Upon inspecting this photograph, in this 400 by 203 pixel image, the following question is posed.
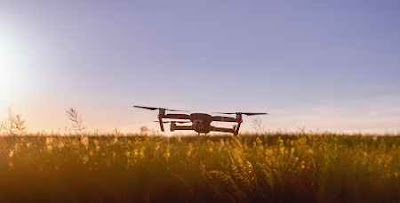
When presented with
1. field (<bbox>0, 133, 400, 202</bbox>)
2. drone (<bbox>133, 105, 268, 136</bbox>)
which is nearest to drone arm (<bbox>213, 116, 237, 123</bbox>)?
drone (<bbox>133, 105, 268, 136</bbox>)

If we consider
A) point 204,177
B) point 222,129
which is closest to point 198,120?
point 222,129

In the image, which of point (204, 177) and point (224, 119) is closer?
point (204, 177)

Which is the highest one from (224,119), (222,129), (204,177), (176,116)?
(176,116)

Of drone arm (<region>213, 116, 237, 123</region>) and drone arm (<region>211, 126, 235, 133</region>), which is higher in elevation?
drone arm (<region>213, 116, 237, 123</region>)

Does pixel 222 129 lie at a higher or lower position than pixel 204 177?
higher

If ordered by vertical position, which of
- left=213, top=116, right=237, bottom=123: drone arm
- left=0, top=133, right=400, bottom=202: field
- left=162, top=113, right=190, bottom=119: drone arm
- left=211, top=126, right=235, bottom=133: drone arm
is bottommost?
left=0, top=133, right=400, bottom=202: field

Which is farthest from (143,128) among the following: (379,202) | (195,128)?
(195,128)

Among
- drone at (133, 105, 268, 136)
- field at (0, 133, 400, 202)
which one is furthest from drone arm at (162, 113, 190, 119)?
field at (0, 133, 400, 202)

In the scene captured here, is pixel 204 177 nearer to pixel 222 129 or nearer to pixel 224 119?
pixel 222 129

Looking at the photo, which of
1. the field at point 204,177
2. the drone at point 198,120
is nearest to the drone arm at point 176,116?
the drone at point 198,120

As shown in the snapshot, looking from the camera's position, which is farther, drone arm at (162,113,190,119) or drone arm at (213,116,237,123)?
drone arm at (162,113,190,119)

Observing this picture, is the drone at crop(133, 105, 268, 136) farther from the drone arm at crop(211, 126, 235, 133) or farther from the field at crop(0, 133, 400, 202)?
the field at crop(0, 133, 400, 202)
